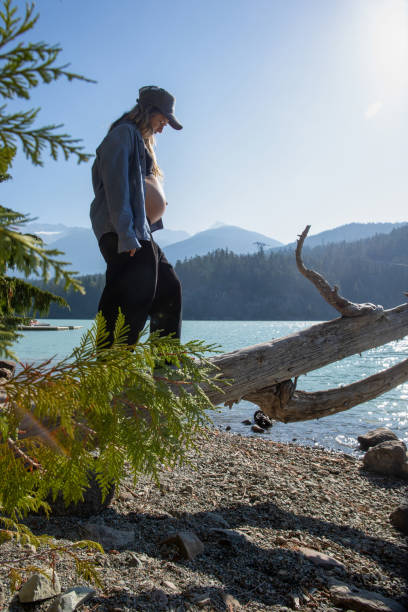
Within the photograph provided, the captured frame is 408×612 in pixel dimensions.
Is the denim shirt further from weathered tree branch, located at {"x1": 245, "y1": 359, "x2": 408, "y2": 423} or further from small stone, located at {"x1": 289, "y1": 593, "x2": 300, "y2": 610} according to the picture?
small stone, located at {"x1": 289, "y1": 593, "x2": 300, "y2": 610}

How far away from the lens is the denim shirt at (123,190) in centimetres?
354

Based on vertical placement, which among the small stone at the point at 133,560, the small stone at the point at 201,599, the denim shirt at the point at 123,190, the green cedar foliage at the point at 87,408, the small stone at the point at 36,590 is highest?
the denim shirt at the point at 123,190

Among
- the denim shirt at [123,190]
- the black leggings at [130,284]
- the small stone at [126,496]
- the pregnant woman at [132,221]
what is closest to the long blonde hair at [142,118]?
the pregnant woman at [132,221]

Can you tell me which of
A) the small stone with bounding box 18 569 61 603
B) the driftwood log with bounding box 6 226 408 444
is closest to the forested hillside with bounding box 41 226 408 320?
the driftwood log with bounding box 6 226 408 444

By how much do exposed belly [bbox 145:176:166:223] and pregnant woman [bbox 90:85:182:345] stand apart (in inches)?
0.4

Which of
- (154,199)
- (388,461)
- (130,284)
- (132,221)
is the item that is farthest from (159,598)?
(388,461)

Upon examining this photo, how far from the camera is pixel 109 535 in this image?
9.91 feet

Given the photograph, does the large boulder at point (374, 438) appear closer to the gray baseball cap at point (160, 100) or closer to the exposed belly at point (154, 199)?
the exposed belly at point (154, 199)

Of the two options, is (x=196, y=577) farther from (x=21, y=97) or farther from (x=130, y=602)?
(x=21, y=97)

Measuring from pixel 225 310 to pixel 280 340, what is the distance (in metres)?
135

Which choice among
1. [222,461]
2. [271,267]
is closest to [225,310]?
[271,267]

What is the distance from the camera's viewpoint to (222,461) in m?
5.70

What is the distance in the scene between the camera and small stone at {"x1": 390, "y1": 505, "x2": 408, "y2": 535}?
4246mm

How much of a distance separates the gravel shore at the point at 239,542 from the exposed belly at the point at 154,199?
2.41 meters
